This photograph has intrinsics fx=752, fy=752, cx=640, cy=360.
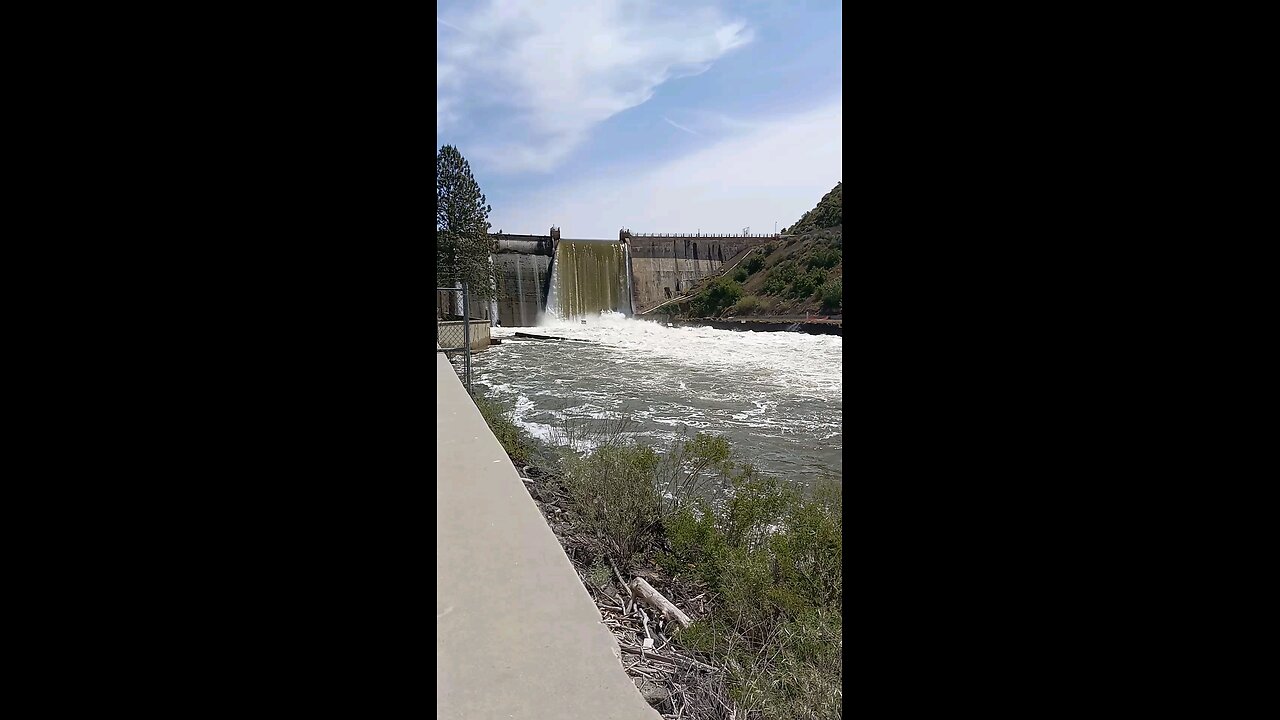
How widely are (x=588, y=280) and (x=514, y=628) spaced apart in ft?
63.2

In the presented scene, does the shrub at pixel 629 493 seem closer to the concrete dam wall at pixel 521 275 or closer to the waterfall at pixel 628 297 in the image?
the concrete dam wall at pixel 521 275

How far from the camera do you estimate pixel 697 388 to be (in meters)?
9.27

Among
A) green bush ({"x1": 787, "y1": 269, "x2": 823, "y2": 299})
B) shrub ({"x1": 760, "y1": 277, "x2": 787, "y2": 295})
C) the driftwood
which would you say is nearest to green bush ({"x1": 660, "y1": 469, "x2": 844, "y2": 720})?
the driftwood

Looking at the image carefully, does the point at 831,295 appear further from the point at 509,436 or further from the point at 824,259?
the point at 509,436

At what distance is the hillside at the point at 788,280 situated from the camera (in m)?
17.8

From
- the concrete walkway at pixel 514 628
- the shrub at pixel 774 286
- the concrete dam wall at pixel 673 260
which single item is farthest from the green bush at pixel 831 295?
the concrete walkway at pixel 514 628

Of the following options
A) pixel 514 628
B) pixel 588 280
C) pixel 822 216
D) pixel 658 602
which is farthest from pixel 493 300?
pixel 514 628

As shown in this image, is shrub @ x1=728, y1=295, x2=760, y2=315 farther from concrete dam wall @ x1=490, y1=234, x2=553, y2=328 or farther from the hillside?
concrete dam wall @ x1=490, y1=234, x2=553, y2=328
